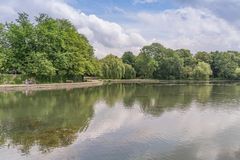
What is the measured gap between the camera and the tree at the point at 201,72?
304 feet

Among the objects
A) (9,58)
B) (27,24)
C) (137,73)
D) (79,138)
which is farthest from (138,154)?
(137,73)

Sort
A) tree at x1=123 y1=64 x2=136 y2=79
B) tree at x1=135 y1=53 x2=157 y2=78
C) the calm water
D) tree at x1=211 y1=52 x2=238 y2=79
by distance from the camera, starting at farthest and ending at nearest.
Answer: tree at x1=211 y1=52 x2=238 y2=79, tree at x1=135 y1=53 x2=157 y2=78, tree at x1=123 y1=64 x2=136 y2=79, the calm water

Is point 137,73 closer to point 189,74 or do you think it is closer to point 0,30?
point 189,74

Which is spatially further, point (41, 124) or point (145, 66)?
point (145, 66)

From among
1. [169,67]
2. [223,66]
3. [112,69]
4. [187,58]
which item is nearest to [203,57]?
[223,66]

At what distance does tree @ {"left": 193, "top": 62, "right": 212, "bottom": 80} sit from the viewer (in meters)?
92.6

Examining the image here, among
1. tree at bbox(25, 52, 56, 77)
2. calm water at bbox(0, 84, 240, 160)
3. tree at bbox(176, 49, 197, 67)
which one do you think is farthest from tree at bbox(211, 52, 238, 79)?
calm water at bbox(0, 84, 240, 160)

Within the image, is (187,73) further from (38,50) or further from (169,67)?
(38,50)

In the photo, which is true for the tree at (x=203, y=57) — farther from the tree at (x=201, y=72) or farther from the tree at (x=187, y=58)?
the tree at (x=201, y=72)

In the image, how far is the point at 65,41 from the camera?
56.9 metres

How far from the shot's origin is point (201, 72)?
92.4 metres

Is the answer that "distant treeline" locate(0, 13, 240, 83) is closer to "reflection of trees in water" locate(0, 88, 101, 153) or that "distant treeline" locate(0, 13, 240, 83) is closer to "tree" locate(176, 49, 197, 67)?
"reflection of trees in water" locate(0, 88, 101, 153)

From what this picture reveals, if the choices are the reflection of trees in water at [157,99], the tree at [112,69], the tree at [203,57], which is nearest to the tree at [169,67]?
the tree at [203,57]

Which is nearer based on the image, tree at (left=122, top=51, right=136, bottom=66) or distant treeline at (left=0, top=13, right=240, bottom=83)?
distant treeline at (left=0, top=13, right=240, bottom=83)
